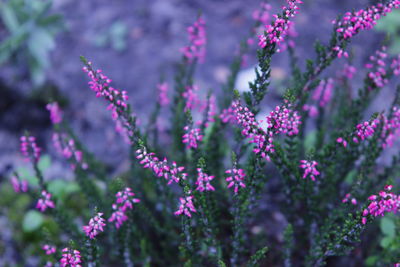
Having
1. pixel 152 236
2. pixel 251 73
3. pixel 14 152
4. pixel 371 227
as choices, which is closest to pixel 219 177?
pixel 152 236

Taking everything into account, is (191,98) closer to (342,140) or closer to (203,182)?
(203,182)

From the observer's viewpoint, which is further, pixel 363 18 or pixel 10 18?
pixel 10 18

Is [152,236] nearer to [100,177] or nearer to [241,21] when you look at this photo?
[100,177]

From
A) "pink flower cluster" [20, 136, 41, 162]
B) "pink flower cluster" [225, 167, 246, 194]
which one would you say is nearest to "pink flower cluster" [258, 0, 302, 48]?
"pink flower cluster" [225, 167, 246, 194]

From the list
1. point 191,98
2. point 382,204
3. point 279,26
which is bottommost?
point 382,204

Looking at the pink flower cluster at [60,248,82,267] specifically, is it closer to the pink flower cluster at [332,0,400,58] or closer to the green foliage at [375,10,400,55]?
the pink flower cluster at [332,0,400,58]

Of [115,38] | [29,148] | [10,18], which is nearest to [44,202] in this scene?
[29,148]
